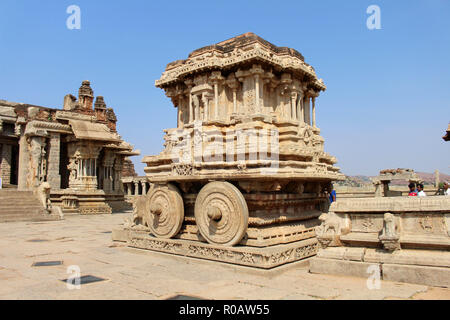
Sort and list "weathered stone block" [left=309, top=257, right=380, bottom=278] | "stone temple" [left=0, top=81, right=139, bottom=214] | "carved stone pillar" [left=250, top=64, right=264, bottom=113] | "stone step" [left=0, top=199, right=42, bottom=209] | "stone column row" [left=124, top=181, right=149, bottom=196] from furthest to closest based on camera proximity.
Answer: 1. "stone column row" [left=124, top=181, right=149, bottom=196]
2. "stone temple" [left=0, top=81, right=139, bottom=214]
3. "stone step" [left=0, top=199, right=42, bottom=209]
4. "carved stone pillar" [left=250, top=64, right=264, bottom=113]
5. "weathered stone block" [left=309, top=257, right=380, bottom=278]

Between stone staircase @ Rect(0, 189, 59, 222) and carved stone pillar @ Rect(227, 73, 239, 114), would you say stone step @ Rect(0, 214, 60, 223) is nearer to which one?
stone staircase @ Rect(0, 189, 59, 222)

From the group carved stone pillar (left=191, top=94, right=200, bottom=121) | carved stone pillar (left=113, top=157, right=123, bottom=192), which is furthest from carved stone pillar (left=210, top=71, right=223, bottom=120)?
carved stone pillar (left=113, top=157, right=123, bottom=192)

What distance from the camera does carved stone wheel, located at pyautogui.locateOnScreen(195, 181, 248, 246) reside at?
21.4ft

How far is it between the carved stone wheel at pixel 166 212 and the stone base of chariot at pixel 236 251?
220 millimetres

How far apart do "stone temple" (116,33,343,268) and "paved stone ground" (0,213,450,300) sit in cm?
34

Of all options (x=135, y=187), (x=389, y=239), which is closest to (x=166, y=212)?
(x=389, y=239)

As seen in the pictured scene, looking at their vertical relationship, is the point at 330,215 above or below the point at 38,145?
below

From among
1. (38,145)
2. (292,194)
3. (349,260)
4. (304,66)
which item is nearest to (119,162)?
(38,145)

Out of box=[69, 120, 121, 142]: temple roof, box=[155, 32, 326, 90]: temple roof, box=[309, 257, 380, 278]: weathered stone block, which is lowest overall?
box=[309, 257, 380, 278]: weathered stone block

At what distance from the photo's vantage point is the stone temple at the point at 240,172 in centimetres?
671

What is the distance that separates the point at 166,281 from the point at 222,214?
1739mm
